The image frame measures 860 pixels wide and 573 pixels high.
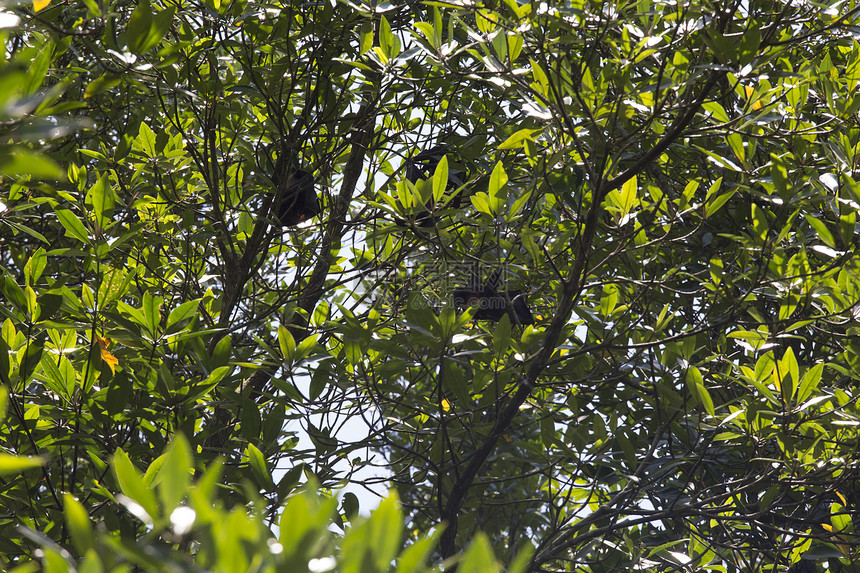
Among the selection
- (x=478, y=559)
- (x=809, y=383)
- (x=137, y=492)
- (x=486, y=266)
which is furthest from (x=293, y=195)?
(x=478, y=559)

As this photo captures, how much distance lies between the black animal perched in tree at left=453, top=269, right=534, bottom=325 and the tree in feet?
0.08

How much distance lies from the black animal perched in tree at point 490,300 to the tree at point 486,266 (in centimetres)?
2

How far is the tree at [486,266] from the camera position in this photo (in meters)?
1.76

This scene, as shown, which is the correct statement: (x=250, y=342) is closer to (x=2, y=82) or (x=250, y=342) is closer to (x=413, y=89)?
(x=413, y=89)

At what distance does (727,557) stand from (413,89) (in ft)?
6.88

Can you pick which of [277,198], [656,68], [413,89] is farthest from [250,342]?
[656,68]

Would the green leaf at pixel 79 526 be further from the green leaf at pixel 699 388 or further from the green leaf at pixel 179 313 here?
the green leaf at pixel 699 388

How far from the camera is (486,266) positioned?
2230 mm

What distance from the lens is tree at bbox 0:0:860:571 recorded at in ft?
5.78

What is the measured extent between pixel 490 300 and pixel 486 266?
207mm

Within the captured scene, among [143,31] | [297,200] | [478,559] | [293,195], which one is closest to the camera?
[478,559]

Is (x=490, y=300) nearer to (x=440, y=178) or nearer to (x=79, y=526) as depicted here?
(x=440, y=178)

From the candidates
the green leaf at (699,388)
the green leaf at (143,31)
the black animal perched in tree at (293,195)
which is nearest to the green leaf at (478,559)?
the green leaf at (143,31)

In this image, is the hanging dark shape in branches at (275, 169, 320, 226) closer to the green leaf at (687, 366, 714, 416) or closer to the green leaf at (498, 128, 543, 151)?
the green leaf at (498, 128, 543, 151)
